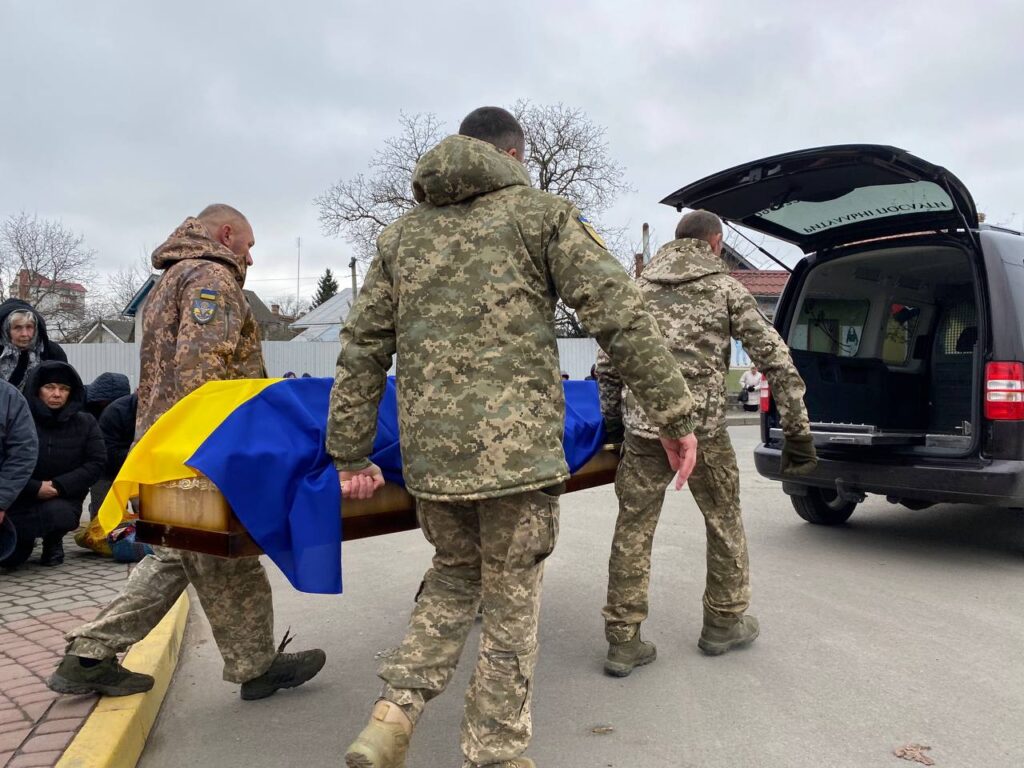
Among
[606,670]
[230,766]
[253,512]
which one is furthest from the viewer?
[606,670]

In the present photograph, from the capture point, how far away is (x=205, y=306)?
3.22 m

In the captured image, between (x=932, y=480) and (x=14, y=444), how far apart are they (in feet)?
18.8

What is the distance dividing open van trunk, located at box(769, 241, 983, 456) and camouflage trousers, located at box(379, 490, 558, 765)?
14.1ft

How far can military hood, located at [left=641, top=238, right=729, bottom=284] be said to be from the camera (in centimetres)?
383

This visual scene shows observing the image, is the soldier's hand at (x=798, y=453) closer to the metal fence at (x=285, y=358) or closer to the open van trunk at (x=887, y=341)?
the open van trunk at (x=887, y=341)

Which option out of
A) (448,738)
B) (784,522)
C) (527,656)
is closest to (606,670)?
(448,738)

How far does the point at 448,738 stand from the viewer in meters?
3.08

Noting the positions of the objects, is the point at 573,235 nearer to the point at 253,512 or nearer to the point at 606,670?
the point at 253,512

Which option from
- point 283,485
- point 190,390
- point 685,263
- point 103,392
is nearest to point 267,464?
point 283,485

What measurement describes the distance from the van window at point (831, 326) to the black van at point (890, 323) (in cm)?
1

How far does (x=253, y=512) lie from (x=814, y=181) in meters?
3.93

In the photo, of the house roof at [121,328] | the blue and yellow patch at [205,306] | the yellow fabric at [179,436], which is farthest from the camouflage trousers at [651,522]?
the house roof at [121,328]

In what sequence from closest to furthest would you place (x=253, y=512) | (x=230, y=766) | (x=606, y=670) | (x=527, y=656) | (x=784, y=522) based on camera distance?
(x=527, y=656), (x=253, y=512), (x=230, y=766), (x=606, y=670), (x=784, y=522)

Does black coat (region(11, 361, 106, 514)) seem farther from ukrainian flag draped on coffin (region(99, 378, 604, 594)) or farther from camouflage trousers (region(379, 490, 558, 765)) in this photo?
camouflage trousers (region(379, 490, 558, 765))
